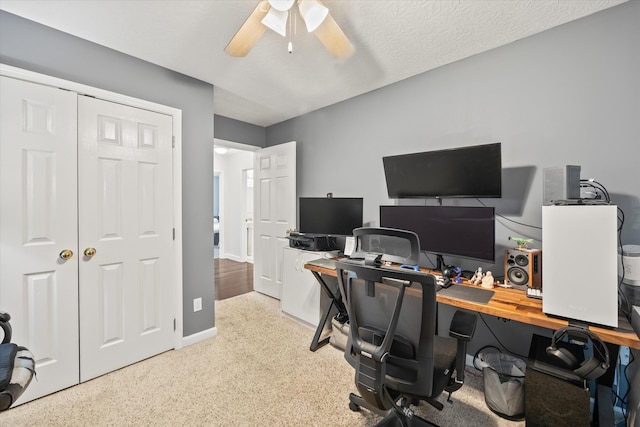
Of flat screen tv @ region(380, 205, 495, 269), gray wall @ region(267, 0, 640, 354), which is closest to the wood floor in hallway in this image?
gray wall @ region(267, 0, 640, 354)

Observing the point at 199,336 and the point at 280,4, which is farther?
the point at 199,336

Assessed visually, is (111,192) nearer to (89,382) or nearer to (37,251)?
(37,251)

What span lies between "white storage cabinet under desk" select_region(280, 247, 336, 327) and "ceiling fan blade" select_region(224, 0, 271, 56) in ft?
6.59

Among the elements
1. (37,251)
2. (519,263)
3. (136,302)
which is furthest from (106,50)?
(519,263)

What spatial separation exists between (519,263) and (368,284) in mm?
1234

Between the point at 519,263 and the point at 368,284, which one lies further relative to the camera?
the point at 519,263

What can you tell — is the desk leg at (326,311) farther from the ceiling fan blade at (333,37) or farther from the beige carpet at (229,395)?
the ceiling fan blade at (333,37)

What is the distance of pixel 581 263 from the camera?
1.35 metres

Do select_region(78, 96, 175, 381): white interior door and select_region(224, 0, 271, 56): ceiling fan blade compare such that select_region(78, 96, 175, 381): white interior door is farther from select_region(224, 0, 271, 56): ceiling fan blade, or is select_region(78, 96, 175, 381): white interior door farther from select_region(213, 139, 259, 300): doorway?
select_region(213, 139, 259, 300): doorway

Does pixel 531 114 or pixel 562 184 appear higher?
pixel 531 114

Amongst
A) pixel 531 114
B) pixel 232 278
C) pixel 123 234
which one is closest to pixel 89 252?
pixel 123 234

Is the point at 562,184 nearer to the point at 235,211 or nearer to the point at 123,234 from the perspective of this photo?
the point at 123,234

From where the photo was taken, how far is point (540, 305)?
1.57 meters

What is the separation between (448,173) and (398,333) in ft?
4.62
